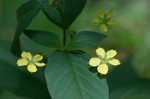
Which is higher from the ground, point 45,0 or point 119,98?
point 45,0

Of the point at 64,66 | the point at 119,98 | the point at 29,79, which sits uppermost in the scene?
the point at 64,66

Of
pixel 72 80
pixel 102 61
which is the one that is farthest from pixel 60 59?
pixel 102 61

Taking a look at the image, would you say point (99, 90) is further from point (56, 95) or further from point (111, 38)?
point (111, 38)

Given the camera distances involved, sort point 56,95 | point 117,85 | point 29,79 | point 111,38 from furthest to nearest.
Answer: point 111,38 → point 117,85 → point 29,79 → point 56,95

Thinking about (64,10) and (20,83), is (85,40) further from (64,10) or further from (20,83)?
(20,83)

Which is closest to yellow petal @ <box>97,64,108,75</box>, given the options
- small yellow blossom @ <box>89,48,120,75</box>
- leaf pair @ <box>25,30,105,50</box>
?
small yellow blossom @ <box>89,48,120,75</box>

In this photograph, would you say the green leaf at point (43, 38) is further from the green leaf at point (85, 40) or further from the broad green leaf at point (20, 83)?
the broad green leaf at point (20, 83)

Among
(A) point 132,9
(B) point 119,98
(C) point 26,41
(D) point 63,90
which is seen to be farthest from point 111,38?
(D) point 63,90
